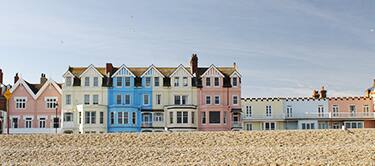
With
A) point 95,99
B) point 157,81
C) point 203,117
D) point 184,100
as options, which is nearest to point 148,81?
point 157,81

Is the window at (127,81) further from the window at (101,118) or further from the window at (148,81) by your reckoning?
the window at (101,118)

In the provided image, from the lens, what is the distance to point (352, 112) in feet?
201

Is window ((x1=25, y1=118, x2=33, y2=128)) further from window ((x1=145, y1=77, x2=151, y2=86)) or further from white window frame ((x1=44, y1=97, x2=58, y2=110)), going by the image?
window ((x1=145, y1=77, x2=151, y2=86))

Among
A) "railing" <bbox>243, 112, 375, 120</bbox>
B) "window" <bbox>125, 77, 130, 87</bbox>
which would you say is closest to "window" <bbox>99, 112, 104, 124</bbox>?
"window" <bbox>125, 77, 130, 87</bbox>

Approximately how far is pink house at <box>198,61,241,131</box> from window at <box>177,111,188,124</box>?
68.7 inches

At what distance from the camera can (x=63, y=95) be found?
191ft

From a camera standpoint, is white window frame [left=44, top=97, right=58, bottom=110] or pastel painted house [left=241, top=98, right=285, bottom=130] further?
pastel painted house [left=241, top=98, right=285, bottom=130]

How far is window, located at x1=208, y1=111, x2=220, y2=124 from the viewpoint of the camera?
57.7 metres

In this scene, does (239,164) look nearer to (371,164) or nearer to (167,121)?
(371,164)

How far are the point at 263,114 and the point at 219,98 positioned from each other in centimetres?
643

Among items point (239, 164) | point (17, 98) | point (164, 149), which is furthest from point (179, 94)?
point (239, 164)

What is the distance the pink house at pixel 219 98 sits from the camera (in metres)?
57.8

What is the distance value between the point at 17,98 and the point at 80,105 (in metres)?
7.74

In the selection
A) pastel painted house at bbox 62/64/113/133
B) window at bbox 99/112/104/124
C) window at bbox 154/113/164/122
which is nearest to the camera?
window at bbox 99/112/104/124
